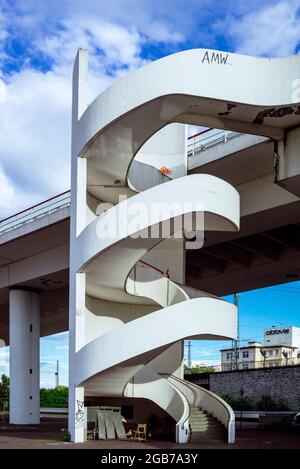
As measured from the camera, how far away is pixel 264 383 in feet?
173

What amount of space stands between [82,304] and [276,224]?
9.40 m

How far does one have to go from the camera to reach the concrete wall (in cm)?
4988

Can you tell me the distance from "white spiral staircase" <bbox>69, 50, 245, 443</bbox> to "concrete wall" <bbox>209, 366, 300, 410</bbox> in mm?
22680

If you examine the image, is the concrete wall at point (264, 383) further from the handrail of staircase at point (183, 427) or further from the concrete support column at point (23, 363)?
the handrail of staircase at point (183, 427)

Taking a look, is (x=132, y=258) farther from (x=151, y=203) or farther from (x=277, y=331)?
(x=277, y=331)

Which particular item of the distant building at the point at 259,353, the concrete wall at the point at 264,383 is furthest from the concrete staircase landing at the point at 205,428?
the distant building at the point at 259,353

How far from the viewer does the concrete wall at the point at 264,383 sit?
1964 inches

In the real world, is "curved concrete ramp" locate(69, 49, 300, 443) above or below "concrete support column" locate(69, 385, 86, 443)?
above

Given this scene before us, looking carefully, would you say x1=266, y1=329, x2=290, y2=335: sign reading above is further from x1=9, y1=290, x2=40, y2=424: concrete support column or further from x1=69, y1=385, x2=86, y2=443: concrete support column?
x1=69, y1=385, x2=86, y2=443: concrete support column

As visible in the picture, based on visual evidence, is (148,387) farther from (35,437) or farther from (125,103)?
(125,103)

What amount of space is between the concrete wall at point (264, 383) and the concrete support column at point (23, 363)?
19.7 meters

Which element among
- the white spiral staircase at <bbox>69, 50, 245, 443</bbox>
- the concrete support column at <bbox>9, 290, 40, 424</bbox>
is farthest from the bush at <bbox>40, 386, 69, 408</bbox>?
the white spiral staircase at <bbox>69, 50, 245, 443</bbox>
